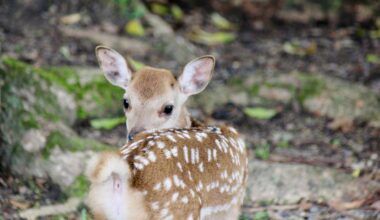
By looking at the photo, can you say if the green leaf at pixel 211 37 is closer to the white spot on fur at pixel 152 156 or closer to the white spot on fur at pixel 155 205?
the white spot on fur at pixel 152 156

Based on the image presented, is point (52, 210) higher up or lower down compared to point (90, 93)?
lower down

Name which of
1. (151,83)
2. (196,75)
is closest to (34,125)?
(151,83)

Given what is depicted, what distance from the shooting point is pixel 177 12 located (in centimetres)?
934

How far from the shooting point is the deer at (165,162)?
3518 mm

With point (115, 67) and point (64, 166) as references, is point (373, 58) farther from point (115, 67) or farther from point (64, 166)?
point (64, 166)

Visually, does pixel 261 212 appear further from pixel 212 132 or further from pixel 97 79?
pixel 97 79

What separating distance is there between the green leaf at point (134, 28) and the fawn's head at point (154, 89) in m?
3.03

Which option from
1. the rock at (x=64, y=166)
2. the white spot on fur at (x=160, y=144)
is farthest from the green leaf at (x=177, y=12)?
the white spot on fur at (x=160, y=144)

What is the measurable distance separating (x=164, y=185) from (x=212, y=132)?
3.19ft

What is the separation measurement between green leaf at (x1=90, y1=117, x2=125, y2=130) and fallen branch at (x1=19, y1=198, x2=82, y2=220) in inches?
58.4

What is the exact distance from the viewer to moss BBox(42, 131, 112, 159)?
17.8 feet

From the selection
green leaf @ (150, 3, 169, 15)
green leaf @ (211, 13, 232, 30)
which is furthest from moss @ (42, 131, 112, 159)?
green leaf @ (211, 13, 232, 30)

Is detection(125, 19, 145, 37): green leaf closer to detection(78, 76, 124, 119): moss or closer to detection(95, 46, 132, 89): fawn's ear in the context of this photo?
detection(78, 76, 124, 119): moss

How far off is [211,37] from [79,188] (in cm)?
403
